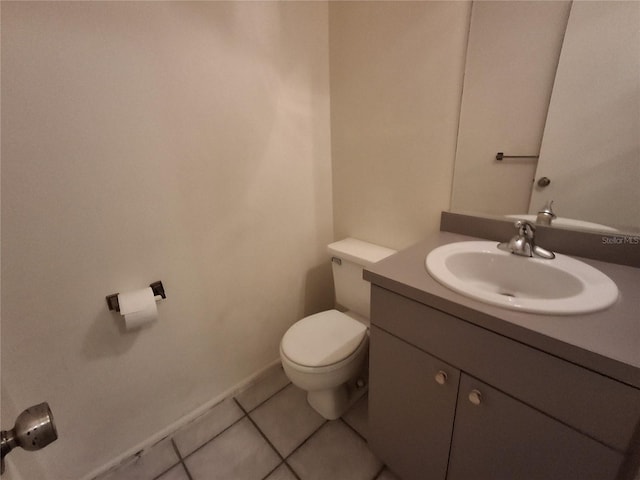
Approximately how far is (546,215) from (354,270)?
818 millimetres

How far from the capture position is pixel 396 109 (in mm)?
1291

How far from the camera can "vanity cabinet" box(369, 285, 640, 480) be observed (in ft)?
1.90

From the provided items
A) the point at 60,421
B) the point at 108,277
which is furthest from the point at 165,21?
the point at 60,421

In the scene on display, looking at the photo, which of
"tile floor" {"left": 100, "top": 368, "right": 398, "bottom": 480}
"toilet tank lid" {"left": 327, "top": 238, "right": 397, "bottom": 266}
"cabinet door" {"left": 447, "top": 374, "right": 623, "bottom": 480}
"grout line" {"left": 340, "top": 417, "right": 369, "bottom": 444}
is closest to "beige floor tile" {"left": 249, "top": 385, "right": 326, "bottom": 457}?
"tile floor" {"left": 100, "top": 368, "right": 398, "bottom": 480}

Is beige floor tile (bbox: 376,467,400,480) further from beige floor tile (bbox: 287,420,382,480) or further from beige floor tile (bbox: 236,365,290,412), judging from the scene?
beige floor tile (bbox: 236,365,290,412)

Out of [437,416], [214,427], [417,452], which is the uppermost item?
[437,416]

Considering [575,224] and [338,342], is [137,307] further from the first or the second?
[575,224]

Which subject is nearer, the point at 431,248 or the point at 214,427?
the point at 431,248

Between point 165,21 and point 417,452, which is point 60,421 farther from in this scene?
point 165,21

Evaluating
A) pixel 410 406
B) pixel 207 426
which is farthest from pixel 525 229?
pixel 207 426

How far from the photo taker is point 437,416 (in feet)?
2.86

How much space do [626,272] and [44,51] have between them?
183cm

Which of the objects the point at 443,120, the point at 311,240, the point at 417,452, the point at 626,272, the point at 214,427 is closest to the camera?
the point at 626,272

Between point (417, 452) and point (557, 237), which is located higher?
point (557, 237)
